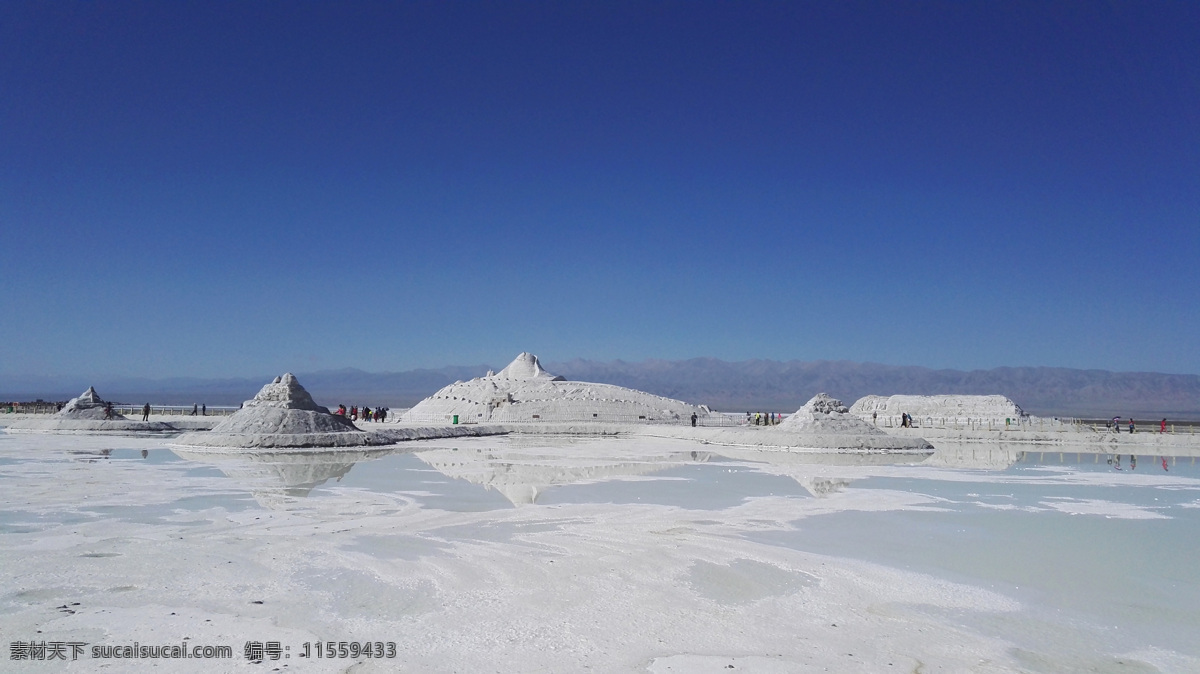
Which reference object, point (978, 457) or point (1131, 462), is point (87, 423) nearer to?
point (978, 457)

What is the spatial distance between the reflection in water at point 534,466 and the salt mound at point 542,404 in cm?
1476

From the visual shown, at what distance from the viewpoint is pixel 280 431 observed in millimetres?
22109

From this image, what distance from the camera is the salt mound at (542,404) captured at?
38.9 metres

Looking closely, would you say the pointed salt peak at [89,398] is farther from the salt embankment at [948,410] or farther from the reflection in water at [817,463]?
the salt embankment at [948,410]

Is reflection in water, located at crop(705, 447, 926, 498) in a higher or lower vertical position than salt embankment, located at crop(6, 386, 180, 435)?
lower

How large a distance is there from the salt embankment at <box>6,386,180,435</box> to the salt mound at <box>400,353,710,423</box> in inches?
496

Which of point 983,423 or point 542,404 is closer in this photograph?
point 983,423

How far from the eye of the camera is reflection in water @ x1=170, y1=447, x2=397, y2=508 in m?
12.4

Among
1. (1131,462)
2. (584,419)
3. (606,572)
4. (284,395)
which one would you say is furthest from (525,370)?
(606,572)

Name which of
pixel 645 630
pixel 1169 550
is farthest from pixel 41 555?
pixel 1169 550

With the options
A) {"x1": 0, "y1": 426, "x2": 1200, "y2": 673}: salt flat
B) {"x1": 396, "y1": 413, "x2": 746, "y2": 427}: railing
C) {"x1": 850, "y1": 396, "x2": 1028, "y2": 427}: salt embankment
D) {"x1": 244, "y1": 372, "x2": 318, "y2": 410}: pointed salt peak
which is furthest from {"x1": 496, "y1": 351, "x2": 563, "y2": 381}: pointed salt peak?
{"x1": 0, "y1": 426, "x2": 1200, "y2": 673}: salt flat

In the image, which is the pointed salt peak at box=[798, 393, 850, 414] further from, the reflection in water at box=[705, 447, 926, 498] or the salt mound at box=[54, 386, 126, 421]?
the salt mound at box=[54, 386, 126, 421]

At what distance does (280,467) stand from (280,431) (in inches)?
235

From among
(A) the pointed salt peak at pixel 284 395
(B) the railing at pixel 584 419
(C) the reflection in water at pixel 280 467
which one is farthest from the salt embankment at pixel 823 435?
(A) the pointed salt peak at pixel 284 395
